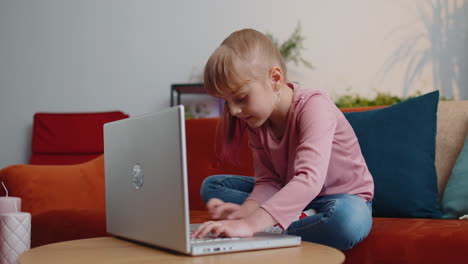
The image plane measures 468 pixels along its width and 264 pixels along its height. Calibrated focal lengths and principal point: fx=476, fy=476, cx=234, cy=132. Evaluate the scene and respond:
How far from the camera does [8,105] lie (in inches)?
149

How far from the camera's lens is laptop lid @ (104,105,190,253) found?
75cm

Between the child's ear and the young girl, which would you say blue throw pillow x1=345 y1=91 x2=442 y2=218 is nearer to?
the young girl

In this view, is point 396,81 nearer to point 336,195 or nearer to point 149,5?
point 149,5

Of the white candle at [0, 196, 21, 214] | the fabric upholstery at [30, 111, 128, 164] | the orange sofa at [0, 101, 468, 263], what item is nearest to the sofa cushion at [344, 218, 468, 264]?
the orange sofa at [0, 101, 468, 263]

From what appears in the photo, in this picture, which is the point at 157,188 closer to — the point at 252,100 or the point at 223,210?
the point at 223,210

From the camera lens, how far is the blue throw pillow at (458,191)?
150 cm

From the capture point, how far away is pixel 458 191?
4.99 feet

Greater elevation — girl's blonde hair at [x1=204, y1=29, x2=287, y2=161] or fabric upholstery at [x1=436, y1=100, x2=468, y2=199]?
girl's blonde hair at [x1=204, y1=29, x2=287, y2=161]

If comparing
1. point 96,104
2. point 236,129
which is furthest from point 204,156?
point 96,104

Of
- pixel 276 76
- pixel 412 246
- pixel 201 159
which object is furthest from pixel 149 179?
pixel 201 159

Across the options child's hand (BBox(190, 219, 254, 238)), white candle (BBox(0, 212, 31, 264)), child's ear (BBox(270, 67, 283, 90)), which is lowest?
white candle (BBox(0, 212, 31, 264))

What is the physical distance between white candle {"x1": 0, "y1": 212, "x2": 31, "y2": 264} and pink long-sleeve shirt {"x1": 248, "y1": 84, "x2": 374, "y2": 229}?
1.88ft

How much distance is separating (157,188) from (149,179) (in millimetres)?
39

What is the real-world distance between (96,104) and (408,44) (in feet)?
8.13
